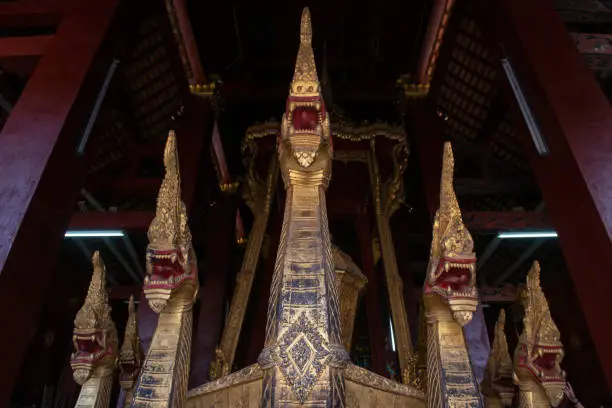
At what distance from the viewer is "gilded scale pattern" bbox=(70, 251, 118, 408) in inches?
123

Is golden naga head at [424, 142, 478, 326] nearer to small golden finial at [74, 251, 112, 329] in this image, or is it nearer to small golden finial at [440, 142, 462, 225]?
small golden finial at [440, 142, 462, 225]

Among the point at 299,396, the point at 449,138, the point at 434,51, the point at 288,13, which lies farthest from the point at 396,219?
the point at 299,396

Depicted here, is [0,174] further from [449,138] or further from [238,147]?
[449,138]

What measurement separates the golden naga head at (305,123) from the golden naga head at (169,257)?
67 centimetres

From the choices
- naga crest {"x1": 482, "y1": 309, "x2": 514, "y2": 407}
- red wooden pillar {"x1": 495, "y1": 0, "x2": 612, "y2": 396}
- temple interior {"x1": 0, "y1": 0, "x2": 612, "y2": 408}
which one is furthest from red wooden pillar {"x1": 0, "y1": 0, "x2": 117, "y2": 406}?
red wooden pillar {"x1": 495, "y1": 0, "x2": 612, "y2": 396}

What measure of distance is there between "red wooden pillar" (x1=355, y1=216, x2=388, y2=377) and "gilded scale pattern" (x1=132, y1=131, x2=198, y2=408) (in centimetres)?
320

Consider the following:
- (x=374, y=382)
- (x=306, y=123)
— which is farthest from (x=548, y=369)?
(x=306, y=123)

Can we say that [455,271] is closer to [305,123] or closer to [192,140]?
[305,123]

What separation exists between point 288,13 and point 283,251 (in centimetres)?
545

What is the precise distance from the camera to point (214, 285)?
7.04 m

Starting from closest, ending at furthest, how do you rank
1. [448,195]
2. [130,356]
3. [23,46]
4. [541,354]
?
1. [448,195]
2. [541,354]
3. [130,356]
4. [23,46]

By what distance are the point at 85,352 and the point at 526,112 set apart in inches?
165

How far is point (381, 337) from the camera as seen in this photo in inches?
230

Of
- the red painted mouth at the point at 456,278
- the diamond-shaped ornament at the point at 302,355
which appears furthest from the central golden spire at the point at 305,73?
the diamond-shaped ornament at the point at 302,355
